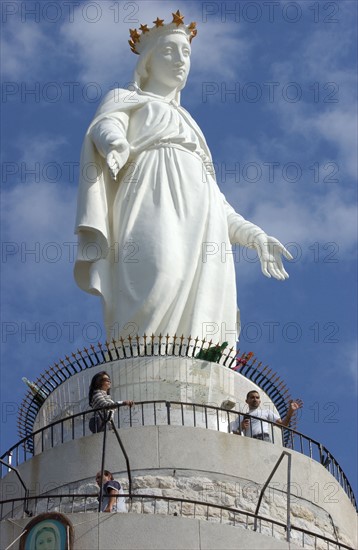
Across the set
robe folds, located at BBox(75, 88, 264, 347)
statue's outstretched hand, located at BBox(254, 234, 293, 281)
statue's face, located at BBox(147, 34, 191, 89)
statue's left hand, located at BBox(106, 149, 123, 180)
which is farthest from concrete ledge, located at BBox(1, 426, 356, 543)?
statue's face, located at BBox(147, 34, 191, 89)

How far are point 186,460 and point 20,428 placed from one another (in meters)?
3.90

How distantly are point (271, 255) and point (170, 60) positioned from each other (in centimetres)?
378

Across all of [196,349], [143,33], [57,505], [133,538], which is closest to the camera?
[133,538]

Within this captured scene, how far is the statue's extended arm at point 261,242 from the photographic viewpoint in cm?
2821

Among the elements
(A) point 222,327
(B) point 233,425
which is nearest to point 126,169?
(A) point 222,327

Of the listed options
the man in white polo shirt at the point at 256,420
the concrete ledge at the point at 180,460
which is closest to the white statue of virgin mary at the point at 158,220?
the man in white polo shirt at the point at 256,420

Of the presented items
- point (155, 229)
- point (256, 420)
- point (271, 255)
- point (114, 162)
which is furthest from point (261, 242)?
point (256, 420)

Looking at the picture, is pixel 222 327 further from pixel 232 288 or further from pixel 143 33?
pixel 143 33

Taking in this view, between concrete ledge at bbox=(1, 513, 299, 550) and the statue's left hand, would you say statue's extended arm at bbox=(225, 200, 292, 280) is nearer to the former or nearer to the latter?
the statue's left hand

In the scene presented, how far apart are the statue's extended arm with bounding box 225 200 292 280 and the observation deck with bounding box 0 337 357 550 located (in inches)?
132

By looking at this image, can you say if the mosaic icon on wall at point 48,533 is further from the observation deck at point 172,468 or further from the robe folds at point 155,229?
the robe folds at point 155,229

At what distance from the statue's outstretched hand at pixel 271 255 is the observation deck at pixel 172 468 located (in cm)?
345

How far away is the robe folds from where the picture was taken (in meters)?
25.9

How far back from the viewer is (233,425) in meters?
23.7
